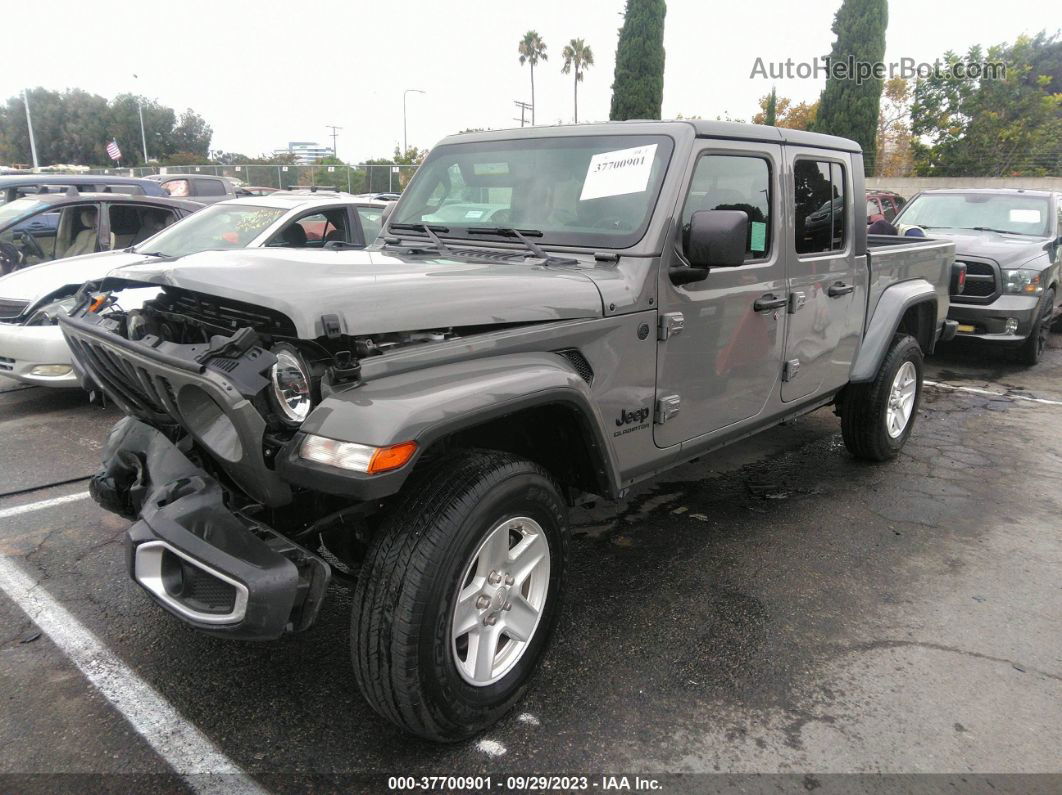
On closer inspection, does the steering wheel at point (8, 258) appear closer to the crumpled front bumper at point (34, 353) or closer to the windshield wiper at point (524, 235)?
the crumpled front bumper at point (34, 353)

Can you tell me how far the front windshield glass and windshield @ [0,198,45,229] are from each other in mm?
1978

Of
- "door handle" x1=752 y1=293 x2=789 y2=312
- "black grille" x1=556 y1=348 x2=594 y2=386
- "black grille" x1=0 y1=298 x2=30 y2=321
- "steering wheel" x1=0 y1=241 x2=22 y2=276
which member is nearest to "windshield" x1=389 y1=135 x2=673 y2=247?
"black grille" x1=556 y1=348 x2=594 y2=386

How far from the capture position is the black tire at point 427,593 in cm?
212

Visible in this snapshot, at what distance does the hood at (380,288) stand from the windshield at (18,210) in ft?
20.5

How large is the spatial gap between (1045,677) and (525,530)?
212cm

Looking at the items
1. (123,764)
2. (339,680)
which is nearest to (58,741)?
(123,764)

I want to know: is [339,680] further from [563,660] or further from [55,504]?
[55,504]

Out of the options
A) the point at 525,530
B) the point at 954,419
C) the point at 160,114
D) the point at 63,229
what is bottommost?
the point at 954,419

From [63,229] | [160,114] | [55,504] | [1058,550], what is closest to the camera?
[1058,550]

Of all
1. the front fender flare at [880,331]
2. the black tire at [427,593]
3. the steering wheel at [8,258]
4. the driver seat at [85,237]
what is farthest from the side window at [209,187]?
the black tire at [427,593]

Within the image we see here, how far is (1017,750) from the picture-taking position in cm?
246

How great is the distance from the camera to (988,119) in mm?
23734

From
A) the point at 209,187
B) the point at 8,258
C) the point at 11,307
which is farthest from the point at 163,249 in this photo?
the point at 209,187

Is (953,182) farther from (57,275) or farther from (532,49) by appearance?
(532,49)
